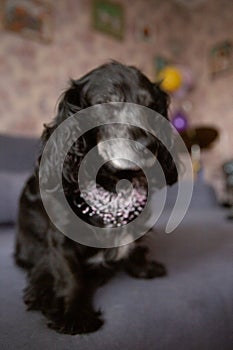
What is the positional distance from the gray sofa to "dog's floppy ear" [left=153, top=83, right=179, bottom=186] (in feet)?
0.85

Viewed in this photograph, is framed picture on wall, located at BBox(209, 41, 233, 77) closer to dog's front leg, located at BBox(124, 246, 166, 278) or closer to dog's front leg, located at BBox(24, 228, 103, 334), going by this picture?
dog's front leg, located at BBox(124, 246, 166, 278)

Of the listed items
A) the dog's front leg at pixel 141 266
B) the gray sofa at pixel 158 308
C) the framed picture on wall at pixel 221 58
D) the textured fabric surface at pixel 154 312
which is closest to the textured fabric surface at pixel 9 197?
the gray sofa at pixel 158 308

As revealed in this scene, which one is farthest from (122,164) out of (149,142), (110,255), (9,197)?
(9,197)

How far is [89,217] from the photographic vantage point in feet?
2.43

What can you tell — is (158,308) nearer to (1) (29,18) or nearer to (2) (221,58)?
(1) (29,18)

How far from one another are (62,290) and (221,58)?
11.7 ft

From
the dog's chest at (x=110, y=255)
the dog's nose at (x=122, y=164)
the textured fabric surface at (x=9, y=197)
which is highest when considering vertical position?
the dog's nose at (x=122, y=164)

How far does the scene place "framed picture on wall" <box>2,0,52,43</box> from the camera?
2.50 m

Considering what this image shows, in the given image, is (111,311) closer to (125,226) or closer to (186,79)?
(125,226)

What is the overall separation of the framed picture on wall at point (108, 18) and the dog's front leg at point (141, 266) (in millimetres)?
2758

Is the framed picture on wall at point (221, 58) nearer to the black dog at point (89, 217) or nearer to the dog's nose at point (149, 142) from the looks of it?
the black dog at point (89, 217)

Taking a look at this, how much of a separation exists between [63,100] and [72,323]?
0.50 meters

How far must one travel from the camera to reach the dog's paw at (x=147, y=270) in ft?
2.74

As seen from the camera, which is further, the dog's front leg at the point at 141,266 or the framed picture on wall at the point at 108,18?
the framed picture on wall at the point at 108,18
